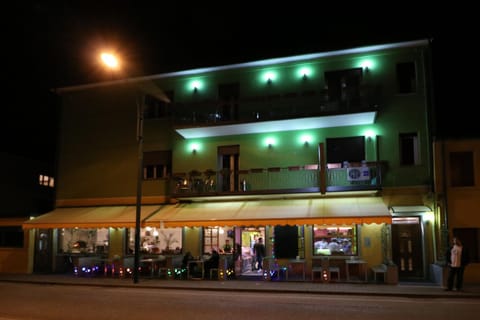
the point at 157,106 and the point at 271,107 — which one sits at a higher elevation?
the point at 157,106

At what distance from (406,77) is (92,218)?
16078mm

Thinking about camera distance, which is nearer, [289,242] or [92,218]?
[289,242]

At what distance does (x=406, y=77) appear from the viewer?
20.7 m

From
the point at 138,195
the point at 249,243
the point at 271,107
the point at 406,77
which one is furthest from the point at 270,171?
the point at 406,77

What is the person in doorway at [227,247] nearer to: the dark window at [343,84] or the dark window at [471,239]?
the dark window at [343,84]

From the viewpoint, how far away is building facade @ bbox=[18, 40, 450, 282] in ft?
64.5

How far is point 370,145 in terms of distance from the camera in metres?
20.4

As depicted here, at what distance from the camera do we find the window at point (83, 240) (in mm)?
24297

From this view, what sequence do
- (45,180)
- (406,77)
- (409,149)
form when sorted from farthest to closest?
(45,180) < (406,77) < (409,149)

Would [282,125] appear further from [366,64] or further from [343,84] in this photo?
[366,64]

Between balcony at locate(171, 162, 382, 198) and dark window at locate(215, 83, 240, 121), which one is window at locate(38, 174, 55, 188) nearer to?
balcony at locate(171, 162, 382, 198)

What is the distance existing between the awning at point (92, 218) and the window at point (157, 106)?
4.90 m

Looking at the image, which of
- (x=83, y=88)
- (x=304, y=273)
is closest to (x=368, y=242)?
(x=304, y=273)

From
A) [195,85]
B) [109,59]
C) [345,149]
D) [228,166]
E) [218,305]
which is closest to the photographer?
[218,305]
